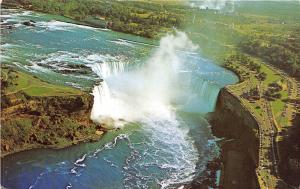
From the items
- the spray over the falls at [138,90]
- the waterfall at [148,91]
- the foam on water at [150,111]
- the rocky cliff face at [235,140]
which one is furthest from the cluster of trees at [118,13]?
the rocky cliff face at [235,140]

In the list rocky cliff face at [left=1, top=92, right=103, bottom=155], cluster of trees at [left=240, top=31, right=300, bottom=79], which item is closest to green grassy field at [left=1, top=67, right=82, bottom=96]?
rocky cliff face at [left=1, top=92, right=103, bottom=155]

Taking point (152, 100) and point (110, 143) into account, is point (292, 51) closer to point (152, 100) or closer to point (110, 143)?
point (152, 100)

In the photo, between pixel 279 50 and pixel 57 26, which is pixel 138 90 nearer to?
pixel 57 26

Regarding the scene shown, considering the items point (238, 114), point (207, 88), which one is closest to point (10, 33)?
point (207, 88)

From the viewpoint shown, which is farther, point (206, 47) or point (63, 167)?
point (206, 47)

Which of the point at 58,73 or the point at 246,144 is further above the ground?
the point at 58,73

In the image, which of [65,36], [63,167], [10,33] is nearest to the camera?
[63,167]

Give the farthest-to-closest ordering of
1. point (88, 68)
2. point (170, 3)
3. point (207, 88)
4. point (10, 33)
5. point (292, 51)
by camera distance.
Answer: point (170, 3) < point (292, 51) < point (10, 33) < point (207, 88) < point (88, 68)

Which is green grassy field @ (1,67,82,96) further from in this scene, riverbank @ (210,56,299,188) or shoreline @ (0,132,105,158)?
riverbank @ (210,56,299,188)
